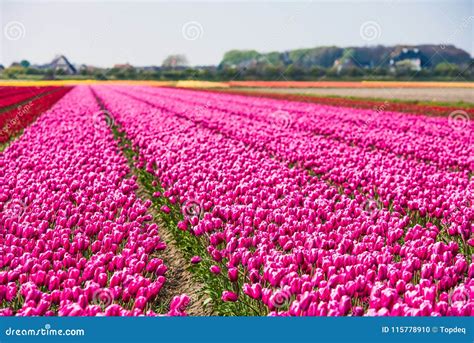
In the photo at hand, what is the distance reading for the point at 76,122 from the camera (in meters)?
17.2

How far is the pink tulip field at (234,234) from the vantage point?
388 centimetres

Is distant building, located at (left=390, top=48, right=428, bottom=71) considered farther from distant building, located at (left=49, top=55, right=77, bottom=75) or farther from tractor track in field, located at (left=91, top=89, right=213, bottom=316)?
tractor track in field, located at (left=91, top=89, right=213, bottom=316)

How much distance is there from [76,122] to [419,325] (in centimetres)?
1534

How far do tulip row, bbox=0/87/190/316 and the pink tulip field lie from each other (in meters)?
0.02

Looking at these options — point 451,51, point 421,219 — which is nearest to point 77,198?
point 421,219

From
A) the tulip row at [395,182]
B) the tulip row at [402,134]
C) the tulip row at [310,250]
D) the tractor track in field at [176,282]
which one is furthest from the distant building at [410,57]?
the tractor track in field at [176,282]

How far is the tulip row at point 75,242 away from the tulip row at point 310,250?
0.60 m

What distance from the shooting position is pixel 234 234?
528 cm

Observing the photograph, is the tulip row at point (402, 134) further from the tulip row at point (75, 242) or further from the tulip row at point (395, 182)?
the tulip row at point (75, 242)

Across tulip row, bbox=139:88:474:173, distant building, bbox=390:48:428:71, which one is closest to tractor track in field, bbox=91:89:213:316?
tulip row, bbox=139:88:474:173

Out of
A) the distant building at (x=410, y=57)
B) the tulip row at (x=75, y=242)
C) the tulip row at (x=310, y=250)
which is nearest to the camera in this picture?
the tulip row at (x=310, y=250)

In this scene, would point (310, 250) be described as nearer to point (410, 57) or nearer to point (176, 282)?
point (176, 282)

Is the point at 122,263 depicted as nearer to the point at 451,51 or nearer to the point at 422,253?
the point at 422,253

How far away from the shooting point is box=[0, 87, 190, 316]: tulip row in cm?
385
